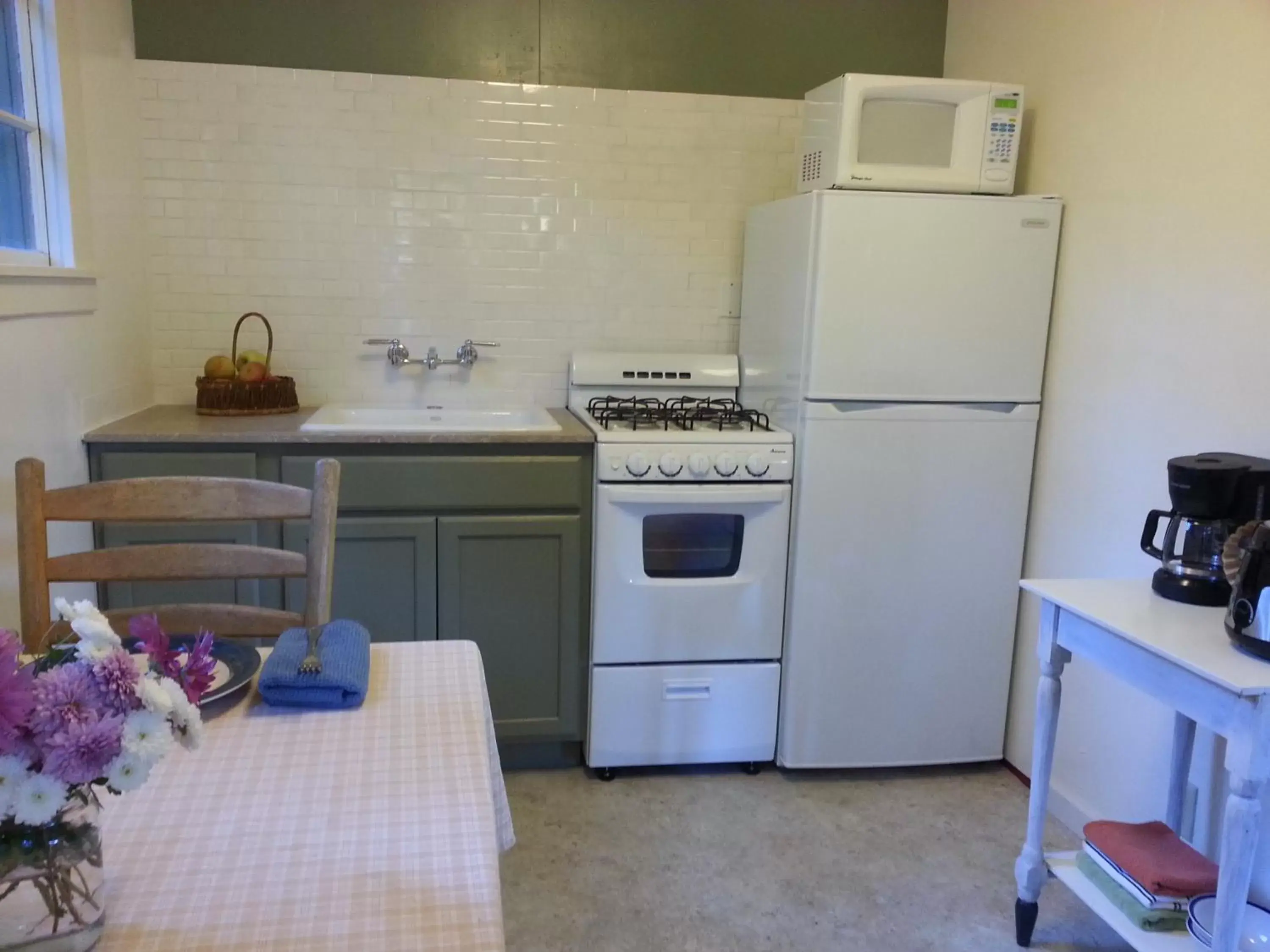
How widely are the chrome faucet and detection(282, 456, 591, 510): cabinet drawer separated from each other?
58 cm

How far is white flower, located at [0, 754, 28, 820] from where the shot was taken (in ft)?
2.09

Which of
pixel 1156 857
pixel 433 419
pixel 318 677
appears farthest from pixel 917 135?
pixel 318 677

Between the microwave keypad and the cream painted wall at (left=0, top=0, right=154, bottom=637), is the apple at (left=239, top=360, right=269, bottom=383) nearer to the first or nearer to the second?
the cream painted wall at (left=0, top=0, right=154, bottom=637)

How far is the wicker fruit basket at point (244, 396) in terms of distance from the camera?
2.72 metres

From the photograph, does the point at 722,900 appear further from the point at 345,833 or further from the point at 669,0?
the point at 669,0

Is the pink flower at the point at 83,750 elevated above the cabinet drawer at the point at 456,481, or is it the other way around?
the pink flower at the point at 83,750

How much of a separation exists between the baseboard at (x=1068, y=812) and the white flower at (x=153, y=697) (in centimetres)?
220

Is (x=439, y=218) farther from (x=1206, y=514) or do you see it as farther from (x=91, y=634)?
(x=91, y=634)

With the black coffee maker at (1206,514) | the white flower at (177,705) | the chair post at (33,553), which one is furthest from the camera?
the black coffee maker at (1206,514)

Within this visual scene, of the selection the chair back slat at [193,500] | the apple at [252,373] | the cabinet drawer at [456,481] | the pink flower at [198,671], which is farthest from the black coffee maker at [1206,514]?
the apple at [252,373]

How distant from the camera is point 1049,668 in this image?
1.88 meters

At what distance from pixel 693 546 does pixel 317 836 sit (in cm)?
184

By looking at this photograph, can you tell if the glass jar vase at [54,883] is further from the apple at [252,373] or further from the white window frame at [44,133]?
the apple at [252,373]

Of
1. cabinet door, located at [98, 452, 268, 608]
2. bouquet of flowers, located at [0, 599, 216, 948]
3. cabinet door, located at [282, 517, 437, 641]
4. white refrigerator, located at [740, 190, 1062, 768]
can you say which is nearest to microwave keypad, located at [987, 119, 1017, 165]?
white refrigerator, located at [740, 190, 1062, 768]
